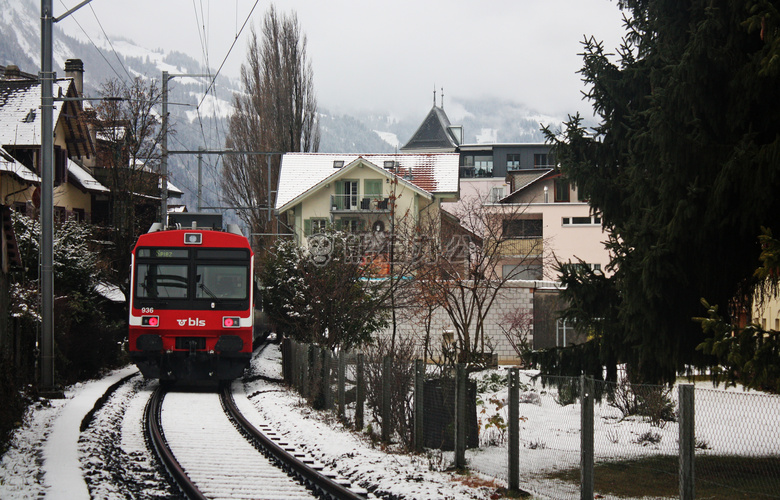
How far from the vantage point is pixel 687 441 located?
7.09 metres

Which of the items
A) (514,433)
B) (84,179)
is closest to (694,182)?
(514,433)

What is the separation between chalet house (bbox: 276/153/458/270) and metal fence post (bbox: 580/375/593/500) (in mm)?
37980

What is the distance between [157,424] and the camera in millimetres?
14195

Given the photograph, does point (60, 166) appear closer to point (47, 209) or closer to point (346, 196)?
point (47, 209)

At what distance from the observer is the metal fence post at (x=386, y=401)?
12844mm

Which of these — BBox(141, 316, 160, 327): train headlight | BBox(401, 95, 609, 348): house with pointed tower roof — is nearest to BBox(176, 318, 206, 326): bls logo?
BBox(141, 316, 160, 327): train headlight

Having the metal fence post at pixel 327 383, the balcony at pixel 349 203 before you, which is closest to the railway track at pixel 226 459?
the metal fence post at pixel 327 383

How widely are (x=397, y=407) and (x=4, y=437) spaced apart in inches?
207

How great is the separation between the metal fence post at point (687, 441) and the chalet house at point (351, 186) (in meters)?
39.4

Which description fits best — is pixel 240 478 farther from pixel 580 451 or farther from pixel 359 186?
pixel 359 186

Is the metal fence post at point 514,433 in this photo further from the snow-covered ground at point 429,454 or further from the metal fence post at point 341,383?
the metal fence post at point 341,383

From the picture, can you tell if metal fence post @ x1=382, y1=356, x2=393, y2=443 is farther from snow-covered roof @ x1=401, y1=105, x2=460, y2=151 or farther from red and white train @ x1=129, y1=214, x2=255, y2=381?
snow-covered roof @ x1=401, y1=105, x2=460, y2=151

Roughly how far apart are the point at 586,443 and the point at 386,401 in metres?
4.86

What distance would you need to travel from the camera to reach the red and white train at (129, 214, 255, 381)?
18.5m
